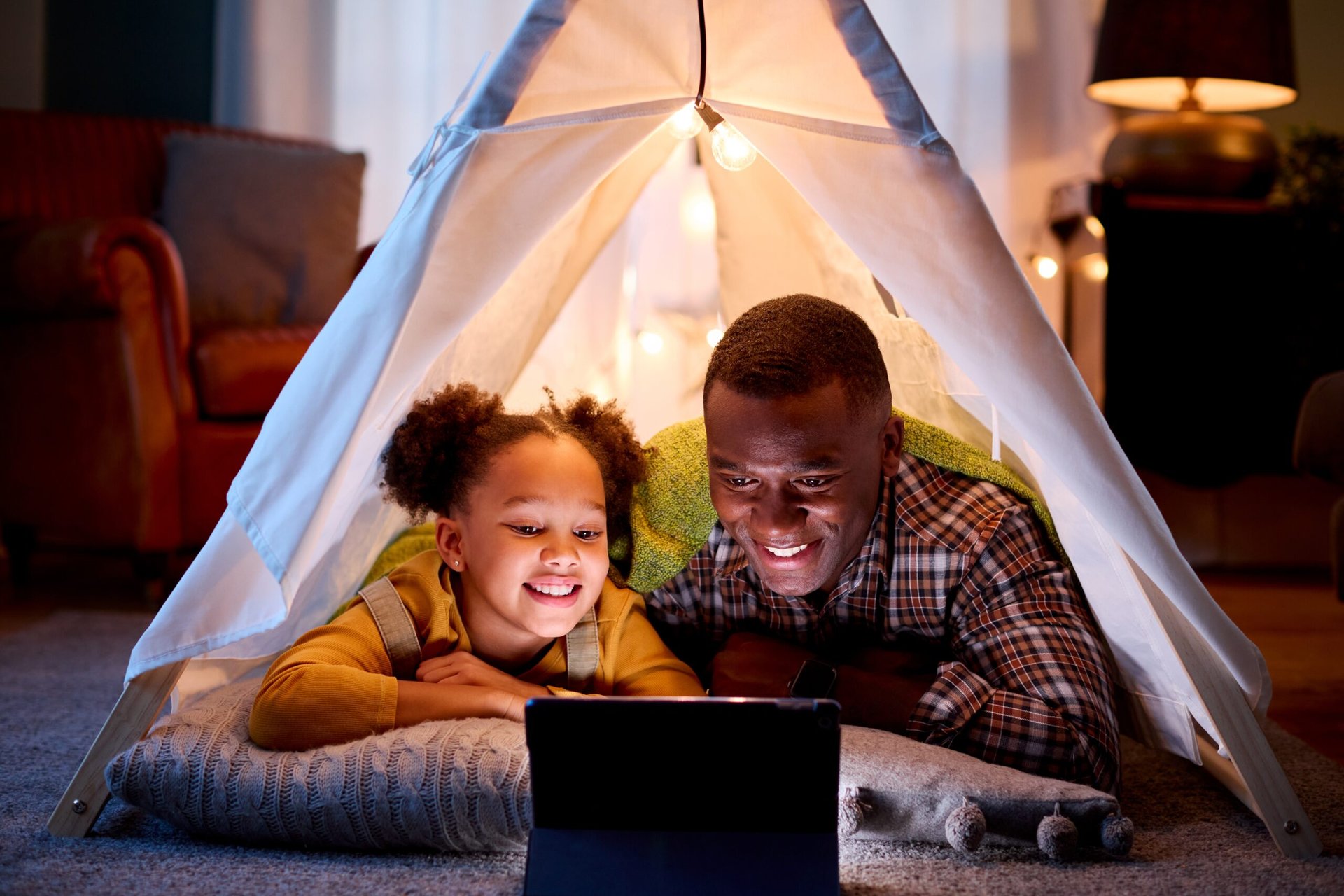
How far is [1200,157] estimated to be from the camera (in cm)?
290

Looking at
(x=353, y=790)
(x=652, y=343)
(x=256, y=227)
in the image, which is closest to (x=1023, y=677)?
(x=353, y=790)

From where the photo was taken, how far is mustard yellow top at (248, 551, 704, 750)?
46.3 inches

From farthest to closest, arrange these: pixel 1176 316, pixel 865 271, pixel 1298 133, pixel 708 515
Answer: pixel 1298 133 → pixel 1176 316 → pixel 865 271 → pixel 708 515

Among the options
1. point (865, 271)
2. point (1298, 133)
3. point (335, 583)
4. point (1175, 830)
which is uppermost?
point (1298, 133)

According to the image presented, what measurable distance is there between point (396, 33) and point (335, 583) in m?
2.56

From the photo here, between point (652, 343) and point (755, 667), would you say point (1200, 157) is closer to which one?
point (652, 343)

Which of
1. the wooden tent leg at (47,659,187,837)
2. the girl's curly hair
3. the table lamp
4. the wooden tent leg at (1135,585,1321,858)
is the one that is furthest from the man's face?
the table lamp

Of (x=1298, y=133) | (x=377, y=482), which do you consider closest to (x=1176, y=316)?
(x=1298, y=133)

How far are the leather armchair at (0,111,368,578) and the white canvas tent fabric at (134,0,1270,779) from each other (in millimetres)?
1294

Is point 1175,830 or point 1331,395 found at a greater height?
point 1331,395

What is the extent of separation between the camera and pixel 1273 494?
3053 mm

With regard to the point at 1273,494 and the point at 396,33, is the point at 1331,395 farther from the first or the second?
the point at 396,33

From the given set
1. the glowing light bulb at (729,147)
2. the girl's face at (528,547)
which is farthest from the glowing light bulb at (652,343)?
the girl's face at (528,547)

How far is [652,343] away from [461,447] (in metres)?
0.91
